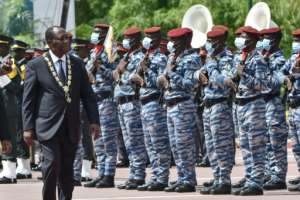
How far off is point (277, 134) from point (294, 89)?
73 cm

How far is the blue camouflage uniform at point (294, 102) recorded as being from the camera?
14680mm

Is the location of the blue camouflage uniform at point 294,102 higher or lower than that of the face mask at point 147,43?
lower

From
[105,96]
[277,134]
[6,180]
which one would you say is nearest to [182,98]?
[277,134]

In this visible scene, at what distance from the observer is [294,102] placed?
1485cm

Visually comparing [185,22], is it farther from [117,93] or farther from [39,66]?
[39,66]

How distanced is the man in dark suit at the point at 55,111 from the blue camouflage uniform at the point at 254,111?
9.85 ft

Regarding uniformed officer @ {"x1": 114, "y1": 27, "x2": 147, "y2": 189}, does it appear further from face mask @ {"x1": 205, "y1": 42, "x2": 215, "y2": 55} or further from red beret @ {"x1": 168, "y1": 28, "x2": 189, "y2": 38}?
face mask @ {"x1": 205, "y1": 42, "x2": 215, "y2": 55}

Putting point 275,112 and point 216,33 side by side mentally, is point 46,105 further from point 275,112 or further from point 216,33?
point 275,112

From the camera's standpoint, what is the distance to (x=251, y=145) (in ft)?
47.5

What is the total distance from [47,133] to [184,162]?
3.66 meters

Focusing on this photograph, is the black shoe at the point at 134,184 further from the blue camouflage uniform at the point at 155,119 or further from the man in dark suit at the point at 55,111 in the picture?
the man in dark suit at the point at 55,111

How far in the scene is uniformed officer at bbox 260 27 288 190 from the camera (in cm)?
1480

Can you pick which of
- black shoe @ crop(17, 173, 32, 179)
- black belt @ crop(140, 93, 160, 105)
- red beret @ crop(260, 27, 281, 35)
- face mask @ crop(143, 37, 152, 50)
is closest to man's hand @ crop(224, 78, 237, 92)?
red beret @ crop(260, 27, 281, 35)

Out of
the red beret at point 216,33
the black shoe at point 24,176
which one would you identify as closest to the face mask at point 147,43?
the red beret at point 216,33
